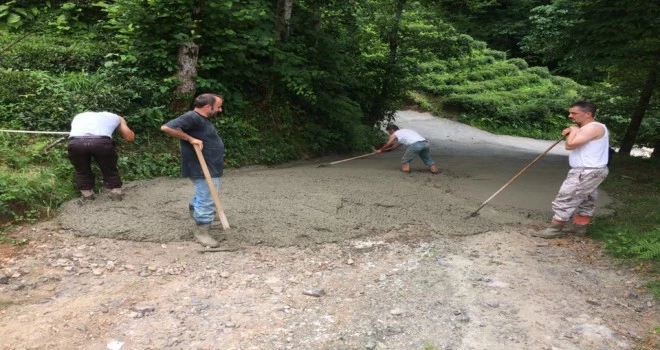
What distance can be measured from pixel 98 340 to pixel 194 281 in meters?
0.94

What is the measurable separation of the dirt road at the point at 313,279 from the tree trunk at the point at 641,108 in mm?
5921

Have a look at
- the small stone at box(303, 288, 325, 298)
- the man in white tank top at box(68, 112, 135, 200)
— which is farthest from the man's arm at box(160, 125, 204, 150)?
the small stone at box(303, 288, 325, 298)

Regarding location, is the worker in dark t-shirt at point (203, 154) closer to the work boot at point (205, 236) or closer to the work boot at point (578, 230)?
the work boot at point (205, 236)

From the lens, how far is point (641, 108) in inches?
420

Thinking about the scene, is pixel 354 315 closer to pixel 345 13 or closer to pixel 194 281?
pixel 194 281

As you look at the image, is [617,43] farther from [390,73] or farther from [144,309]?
[144,309]

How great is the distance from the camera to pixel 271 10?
9383 millimetres

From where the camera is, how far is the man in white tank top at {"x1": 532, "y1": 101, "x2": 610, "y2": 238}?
16.4ft

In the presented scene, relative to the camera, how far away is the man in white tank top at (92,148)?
512cm

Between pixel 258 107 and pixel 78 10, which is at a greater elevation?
pixel 78 10

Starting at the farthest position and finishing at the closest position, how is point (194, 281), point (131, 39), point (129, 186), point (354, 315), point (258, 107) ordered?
point (258, 107) → point (131, 39) → point (129, 186) → point (194, 281) → point (354, 315)

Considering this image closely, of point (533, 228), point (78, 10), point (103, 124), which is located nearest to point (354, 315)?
point (533, 228)

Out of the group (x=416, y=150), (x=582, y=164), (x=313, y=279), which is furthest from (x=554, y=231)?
(x=416, y=150)

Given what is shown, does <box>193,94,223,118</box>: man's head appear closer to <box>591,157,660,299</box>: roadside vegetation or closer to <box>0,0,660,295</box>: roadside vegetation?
<box>0,0,660,295</box>: roadside vegetation
